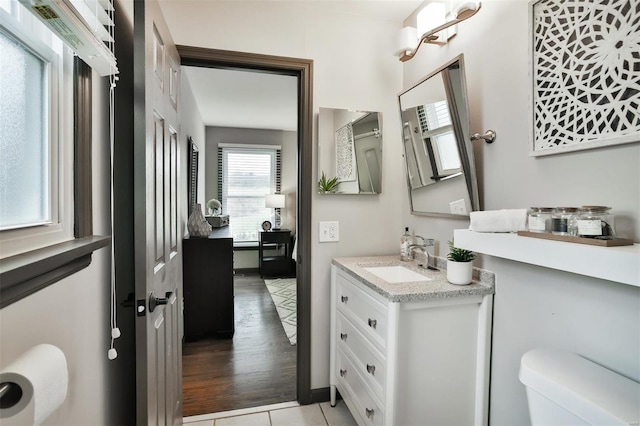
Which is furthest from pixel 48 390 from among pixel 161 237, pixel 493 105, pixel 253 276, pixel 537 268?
pixel 253 276

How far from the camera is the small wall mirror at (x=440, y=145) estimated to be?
1547mm

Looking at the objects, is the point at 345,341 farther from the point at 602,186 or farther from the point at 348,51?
the point at 348,51

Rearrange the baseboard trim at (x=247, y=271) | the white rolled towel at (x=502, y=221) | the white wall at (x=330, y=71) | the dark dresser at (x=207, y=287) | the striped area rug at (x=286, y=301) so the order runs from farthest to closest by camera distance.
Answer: the baseboard trim at (x=247, y=271), the striped area rug at (x=286, y=301), the dark dresser at (x=207, y=287), the white wall at (x=330, y=71), the white rolled towel at (x=502, y=221)

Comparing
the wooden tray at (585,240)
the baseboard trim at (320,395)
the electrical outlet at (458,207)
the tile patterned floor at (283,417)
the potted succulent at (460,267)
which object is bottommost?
the tile patterned floor at (283,417)

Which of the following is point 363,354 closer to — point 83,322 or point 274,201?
point 83,322

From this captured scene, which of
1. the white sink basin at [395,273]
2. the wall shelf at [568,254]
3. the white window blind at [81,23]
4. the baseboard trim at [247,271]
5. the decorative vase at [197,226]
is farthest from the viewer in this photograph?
the baseboard trim at [247,271]

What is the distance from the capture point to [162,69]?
1.35m

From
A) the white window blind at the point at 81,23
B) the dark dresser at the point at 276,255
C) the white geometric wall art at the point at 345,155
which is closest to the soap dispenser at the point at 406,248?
the white geometric wall art at the point at 345,155

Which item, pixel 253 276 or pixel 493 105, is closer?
pixel 493 105

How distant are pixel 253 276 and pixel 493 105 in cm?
480

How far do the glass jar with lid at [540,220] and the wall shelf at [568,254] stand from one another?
6cm

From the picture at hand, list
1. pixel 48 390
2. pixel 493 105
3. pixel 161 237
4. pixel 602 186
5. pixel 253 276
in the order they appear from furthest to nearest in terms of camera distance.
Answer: pixel 253 276 < pixel 493 105 < pixel 161 237 < pixel 602 186 < pixel 48 390

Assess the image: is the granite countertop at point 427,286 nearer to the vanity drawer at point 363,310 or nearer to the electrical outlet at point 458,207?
the vanity drawer at point 363,310

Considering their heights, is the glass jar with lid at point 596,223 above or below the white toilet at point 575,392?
above
